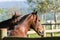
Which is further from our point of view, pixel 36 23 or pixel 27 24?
pixel 36 23

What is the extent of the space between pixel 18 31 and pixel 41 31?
198 centimetres

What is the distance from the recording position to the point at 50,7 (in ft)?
90.8

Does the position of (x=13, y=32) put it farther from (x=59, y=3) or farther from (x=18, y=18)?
(x=59, y=3)

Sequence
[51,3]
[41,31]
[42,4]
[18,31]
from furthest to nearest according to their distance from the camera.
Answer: [51,3] < [42,4] < [41,31] < [18,31]

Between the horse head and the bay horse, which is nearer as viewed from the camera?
the bay horse

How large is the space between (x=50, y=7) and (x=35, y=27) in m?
20.4

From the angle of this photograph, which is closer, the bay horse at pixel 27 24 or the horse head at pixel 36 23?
the bay horse at pixel 27 24

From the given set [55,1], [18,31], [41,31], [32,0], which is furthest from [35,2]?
[18,31]

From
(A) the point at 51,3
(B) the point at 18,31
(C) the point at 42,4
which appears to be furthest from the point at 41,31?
(A) the point at 51,3

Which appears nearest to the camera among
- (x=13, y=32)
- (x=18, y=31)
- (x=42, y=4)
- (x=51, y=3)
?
(x=13, y=32)

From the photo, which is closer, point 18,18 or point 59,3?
point 18,18

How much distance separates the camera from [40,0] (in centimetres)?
2680

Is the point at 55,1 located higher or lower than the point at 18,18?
higher

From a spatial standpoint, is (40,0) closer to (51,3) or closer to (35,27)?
(51,3)
